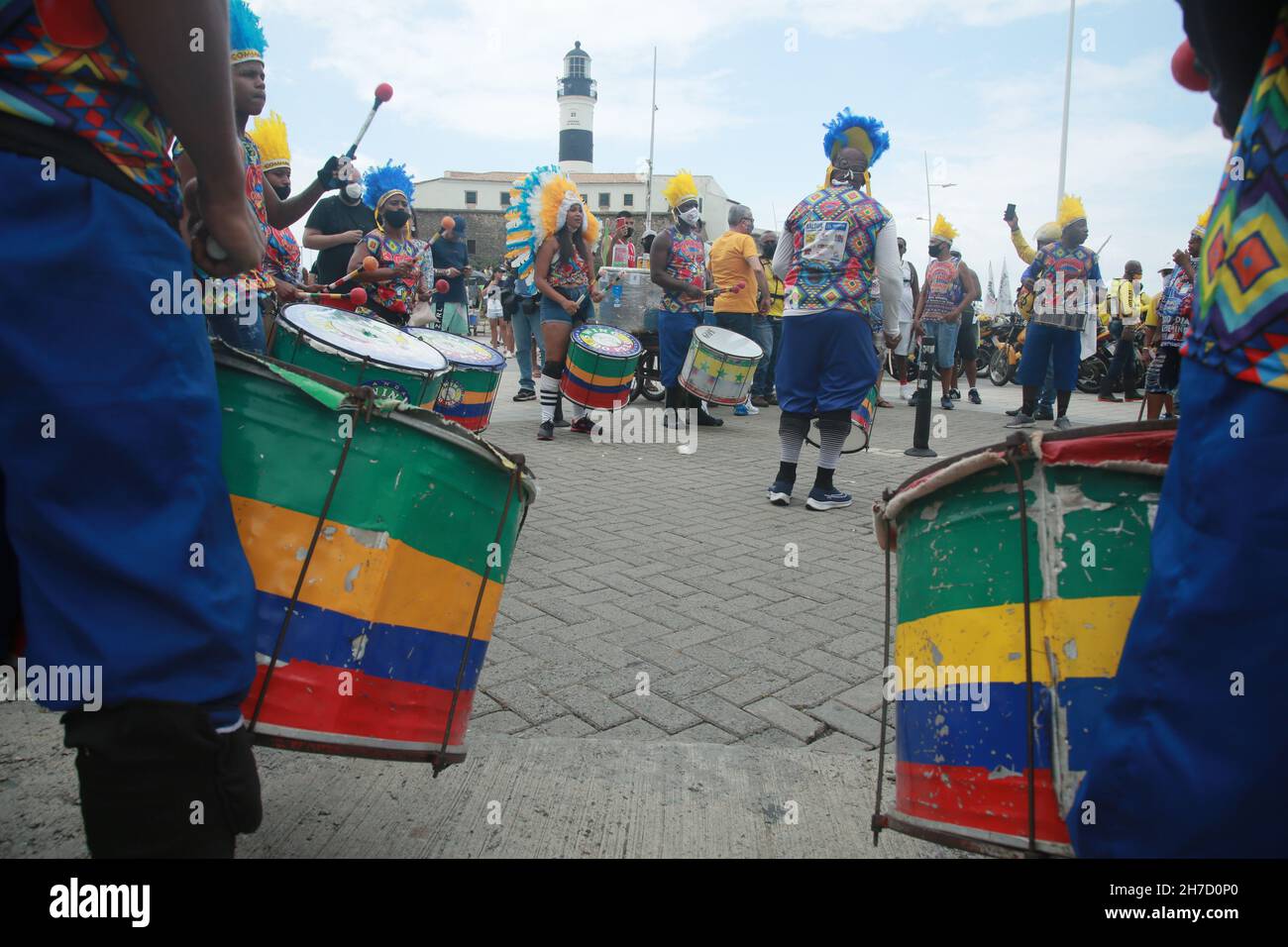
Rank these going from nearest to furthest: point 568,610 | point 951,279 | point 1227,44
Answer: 1. point 1227,44
2. point 568,610
3. point 951,279

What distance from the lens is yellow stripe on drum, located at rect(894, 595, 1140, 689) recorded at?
1.20 m

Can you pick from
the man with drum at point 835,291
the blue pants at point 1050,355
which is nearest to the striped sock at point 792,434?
the man with drum at point 835,291

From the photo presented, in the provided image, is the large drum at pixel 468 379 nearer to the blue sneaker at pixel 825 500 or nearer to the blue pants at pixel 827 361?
the blue pants at pixel 827 361

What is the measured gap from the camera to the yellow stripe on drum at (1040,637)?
3.95 ft

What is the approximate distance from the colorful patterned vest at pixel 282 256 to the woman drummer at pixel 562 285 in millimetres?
2386

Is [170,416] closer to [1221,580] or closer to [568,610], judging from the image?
[1221,580]

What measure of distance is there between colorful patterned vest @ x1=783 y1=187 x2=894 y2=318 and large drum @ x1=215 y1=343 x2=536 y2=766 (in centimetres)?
374

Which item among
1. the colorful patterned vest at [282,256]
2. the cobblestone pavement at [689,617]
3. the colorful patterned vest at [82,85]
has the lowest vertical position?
the cobblestone pavement at [689,617]

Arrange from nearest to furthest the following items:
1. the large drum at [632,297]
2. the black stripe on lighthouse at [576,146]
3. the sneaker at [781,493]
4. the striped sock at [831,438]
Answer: the striped sock at [831,438]
the sneaker at [781,493]
the large drum at [632,297]
the black stripe on lighthouse at [576,146]

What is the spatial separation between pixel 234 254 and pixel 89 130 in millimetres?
277

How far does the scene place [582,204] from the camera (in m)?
7.49

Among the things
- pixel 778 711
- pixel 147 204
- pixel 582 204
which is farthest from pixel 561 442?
pixel 147 204

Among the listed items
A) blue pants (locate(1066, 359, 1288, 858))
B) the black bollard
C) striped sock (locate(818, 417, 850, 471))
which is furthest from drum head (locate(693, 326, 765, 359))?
blue pants (locate(1066, 359, 1288, 858))

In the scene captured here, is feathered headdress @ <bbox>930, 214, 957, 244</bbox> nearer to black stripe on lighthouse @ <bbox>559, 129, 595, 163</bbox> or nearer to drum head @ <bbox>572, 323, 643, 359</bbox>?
drum head @ <bbox>572, 323, 643, 359</bbox>
